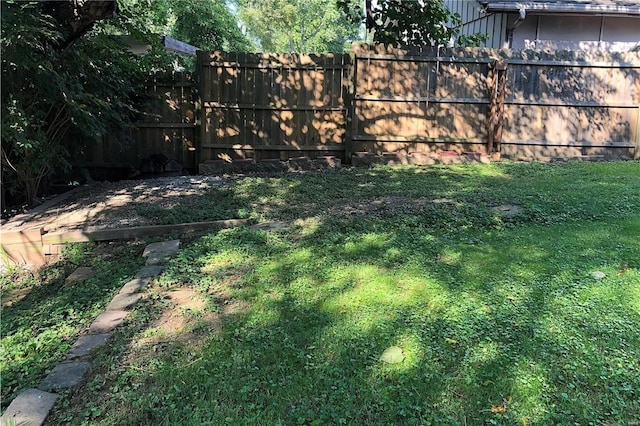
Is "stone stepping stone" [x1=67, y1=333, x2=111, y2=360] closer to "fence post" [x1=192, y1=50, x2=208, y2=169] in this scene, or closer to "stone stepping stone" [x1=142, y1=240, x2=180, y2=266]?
"stone stepping stone" [x1=142, y1=240, x2=180, y2=266]

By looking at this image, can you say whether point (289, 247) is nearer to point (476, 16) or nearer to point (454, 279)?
point (454, 279)

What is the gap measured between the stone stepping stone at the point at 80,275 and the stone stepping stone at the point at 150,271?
0.47 m

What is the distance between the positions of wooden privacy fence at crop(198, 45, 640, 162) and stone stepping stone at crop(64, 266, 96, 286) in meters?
4.31

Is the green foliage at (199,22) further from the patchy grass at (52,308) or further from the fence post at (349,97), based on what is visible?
the patchy grass at (52,308)

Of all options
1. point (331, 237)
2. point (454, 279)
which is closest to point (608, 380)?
point (454, 279)

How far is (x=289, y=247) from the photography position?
3.96 metres

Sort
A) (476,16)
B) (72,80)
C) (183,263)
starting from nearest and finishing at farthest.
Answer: (183,263)
(72,80)
(476,16)

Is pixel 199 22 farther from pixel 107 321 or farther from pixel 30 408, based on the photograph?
pixel 30 408

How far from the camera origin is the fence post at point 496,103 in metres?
8.09

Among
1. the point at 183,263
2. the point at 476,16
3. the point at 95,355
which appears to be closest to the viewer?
the point at 95,355

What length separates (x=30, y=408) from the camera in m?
2.06

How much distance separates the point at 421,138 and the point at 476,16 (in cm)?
647

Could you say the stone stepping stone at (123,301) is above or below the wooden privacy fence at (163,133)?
below

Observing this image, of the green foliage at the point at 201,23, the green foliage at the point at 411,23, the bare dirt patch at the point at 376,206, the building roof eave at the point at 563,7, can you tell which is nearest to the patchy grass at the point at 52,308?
the bare dirt patch at the point at 376,206
